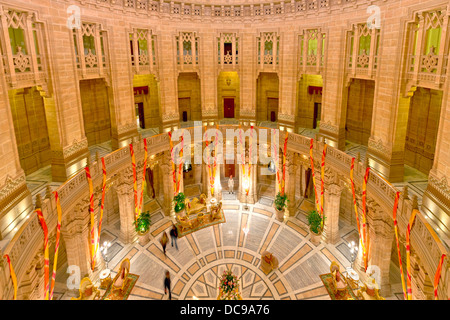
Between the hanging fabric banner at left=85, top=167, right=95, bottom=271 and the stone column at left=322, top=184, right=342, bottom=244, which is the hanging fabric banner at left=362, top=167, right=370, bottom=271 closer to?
the stone column at left=322, top=184, right=342, bottom=244

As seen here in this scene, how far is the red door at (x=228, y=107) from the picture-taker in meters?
25.2

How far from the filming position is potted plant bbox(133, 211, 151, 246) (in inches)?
714

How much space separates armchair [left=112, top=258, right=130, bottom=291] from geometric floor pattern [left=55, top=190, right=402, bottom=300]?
2.29 feet

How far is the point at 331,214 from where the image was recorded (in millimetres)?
17938

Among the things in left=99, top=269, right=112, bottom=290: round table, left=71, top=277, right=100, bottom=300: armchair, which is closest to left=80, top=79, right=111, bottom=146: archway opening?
left=99, top=269, right=112, bottom=290: round table

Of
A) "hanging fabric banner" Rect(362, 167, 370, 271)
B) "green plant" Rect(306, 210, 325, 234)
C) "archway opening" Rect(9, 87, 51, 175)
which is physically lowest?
"green plant" Rect(306, 210, 325, 234)

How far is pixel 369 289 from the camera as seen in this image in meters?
13.8

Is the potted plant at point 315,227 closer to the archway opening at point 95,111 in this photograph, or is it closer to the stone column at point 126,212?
the stone column at point 126,212

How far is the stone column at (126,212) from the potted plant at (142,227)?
1.33 feet

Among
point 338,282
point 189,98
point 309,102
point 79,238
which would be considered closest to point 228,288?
point 338,282

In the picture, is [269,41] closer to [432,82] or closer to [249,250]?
[432,82]

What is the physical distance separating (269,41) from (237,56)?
244 centimetres

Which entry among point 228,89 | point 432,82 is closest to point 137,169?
point 228,89

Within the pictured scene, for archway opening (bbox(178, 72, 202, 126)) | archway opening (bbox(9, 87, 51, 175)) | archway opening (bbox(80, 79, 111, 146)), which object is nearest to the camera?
archway opening (bbox(9, 87, 51, 175))
